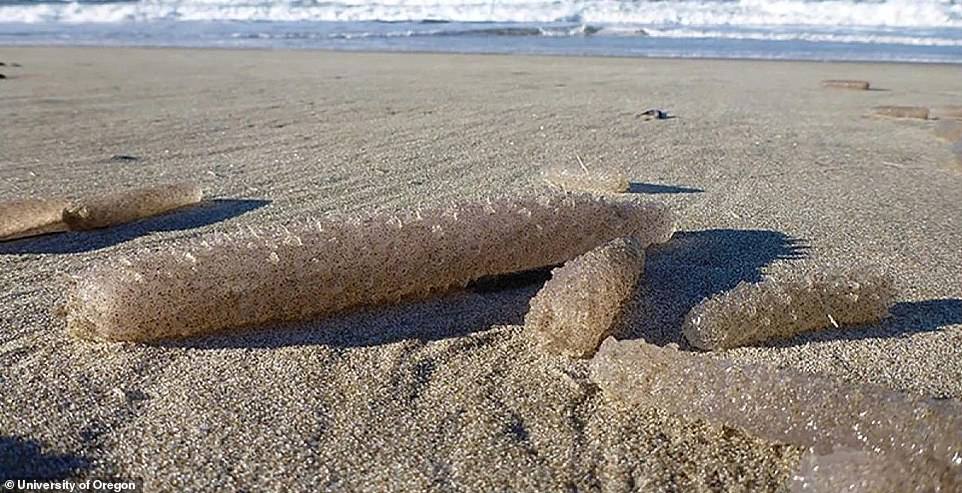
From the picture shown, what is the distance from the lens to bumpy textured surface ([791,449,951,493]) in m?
1.13

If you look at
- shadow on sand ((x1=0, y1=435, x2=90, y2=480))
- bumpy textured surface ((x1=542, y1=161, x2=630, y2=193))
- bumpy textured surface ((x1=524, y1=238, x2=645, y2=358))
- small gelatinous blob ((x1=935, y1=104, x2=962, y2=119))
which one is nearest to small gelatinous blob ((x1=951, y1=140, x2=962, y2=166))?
small gelatinous blob ((x1=935, y1=104, x2=962, y2=119))

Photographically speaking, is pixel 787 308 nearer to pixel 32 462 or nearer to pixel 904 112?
pixel 32 462

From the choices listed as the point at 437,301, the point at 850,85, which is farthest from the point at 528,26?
the point at 437,301

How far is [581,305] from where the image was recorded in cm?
177

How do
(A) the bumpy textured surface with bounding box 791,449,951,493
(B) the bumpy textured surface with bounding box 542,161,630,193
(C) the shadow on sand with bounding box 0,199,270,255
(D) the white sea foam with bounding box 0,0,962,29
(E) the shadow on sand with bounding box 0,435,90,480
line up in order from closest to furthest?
(A) the bumpy textured surface with bounding box 791,449,951,493 → (E) the shadow on sand with bounding box 0,435,90,480 → (C) the shadow on sand with bounding box 0,199,270,255 → (B) the bumpy textured surface with bounding box 542,161,630,193 → (D) the white sea foam with bounding box 0,0,962,29

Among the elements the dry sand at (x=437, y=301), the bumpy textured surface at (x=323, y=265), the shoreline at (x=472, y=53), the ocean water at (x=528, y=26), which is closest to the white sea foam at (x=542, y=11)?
the ocean water at (x=528, y=26)

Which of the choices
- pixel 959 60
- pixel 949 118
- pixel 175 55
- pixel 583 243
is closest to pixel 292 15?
pixel 175 55

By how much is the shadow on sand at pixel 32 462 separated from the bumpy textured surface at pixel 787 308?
3.82 feet

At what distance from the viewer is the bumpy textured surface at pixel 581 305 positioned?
177cm

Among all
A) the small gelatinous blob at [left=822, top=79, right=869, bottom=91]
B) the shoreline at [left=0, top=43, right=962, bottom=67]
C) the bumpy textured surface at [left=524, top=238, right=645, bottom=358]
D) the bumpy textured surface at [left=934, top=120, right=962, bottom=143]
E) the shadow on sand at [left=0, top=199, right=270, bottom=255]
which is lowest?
the shoreline at [left=0, top=43, right=962, bottom=67]

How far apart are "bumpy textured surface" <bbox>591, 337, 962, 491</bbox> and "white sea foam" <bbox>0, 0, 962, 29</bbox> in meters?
17.0

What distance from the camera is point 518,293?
83.4 inches

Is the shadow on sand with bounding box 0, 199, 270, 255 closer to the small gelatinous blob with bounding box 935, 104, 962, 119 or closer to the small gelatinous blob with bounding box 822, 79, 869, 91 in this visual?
the small gelatinous blob with bounding box 935, 104, 962, 119

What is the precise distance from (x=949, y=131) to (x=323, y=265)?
422 cm
